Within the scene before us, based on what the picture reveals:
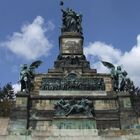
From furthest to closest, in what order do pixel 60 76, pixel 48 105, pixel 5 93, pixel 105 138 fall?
pixel 5 93, pixel 60 76, pixel 48 105, pixel 105 138

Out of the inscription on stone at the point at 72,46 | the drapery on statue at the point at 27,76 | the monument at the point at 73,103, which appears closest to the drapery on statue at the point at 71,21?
the inscription on stone at the point at 72,46

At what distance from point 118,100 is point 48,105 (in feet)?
18.3

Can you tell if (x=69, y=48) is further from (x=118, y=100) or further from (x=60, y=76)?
(x=118, y=100)

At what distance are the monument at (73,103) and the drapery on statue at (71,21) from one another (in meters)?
4.12

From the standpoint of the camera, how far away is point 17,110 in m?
24.1

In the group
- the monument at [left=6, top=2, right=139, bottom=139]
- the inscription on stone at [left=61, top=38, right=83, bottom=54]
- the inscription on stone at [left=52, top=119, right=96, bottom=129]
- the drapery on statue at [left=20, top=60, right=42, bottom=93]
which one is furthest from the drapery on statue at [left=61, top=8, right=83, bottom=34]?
the inscription on stone at [left=52, top=119, right=96, bottom=129]

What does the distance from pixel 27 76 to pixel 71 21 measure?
878cm

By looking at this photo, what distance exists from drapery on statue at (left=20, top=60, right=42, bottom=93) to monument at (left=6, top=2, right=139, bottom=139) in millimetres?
81

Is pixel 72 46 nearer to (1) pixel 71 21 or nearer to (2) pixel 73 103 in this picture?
(1) pixel 71 21

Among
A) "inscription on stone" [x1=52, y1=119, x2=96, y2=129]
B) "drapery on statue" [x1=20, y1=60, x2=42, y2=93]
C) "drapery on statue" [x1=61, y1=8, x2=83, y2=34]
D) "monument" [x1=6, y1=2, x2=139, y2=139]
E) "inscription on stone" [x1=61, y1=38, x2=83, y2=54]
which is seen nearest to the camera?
"inscription on stone" [x1=52, y1=119, x2=96, y2=129]

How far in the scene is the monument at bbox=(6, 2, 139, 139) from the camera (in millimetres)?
23062

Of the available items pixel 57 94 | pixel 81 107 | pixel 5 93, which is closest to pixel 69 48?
pixel 57 94

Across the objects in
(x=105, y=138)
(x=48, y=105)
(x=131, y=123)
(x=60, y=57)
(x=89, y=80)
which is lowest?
(x=105, y=138)

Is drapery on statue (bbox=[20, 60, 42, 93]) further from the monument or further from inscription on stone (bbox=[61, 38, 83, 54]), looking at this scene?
inscription on stone (bbox=[61, 38, 83, 54])
